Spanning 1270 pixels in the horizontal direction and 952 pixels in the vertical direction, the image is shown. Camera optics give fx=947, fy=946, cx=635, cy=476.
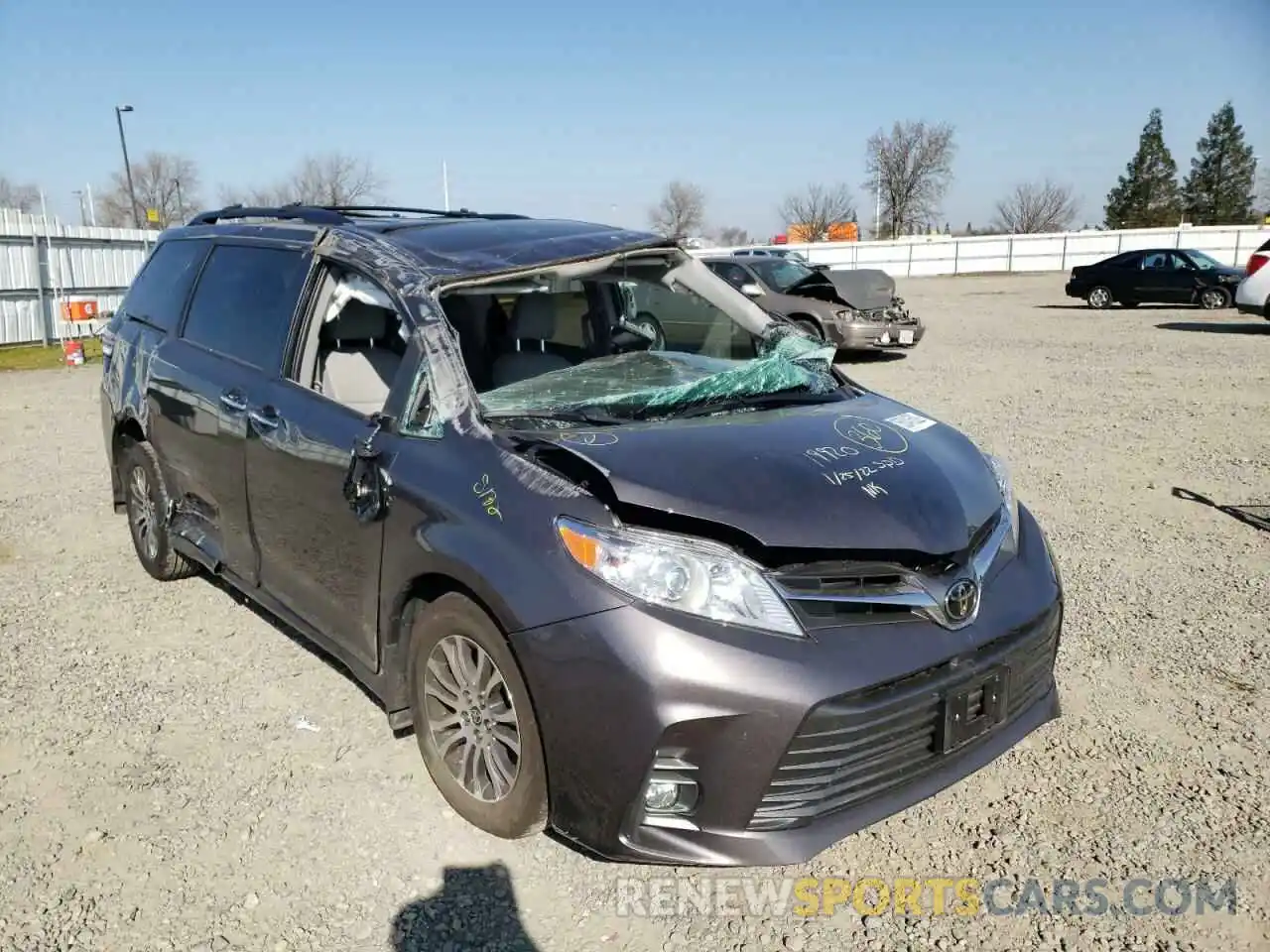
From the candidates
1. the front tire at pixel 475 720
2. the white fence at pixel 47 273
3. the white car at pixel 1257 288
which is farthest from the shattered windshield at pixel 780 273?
the front tire at pixel 475 720

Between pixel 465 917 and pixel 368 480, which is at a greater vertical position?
pixel 368 480

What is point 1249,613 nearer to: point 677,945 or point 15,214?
point 677,945

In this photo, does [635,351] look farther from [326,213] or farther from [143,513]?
[143,513]

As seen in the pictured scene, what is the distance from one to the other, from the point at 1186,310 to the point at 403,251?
26.5 meters

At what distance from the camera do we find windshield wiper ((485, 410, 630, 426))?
305 centimetres

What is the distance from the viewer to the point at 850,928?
2525 mm

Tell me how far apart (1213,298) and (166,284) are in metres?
25.3

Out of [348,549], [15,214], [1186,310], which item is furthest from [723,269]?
[1186,310]

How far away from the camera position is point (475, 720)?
2.78 meters

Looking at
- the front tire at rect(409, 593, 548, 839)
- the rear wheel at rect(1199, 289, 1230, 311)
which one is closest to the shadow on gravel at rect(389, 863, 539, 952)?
the front tire at rect(409, 593, 548, 839)

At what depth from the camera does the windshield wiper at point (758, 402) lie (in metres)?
3.26

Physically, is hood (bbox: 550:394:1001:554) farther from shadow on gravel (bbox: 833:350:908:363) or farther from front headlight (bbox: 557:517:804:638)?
shadow on gravel (bbox: 833:350:908:363)

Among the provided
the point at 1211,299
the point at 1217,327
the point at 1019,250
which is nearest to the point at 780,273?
the point at 1217,327

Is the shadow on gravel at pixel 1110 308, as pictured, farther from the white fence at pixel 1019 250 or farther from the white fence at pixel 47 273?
the white fence at pixel 47 273
